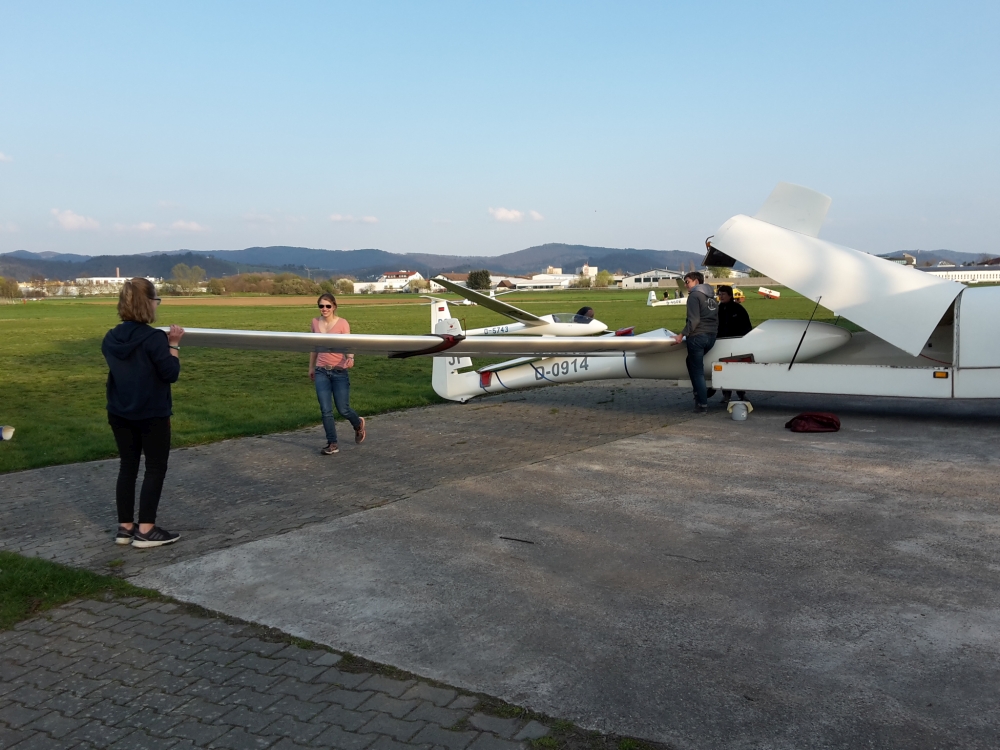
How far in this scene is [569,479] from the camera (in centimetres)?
729

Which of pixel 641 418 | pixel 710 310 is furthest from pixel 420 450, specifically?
pixel 710 310

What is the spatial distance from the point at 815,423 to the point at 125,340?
7576 millimetres

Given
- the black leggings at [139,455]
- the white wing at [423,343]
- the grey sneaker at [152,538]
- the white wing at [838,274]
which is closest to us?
the black leggings at [139,455]

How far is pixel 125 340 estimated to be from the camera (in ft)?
17.3

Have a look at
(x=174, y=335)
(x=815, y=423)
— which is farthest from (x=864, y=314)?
(x=174, y=335)

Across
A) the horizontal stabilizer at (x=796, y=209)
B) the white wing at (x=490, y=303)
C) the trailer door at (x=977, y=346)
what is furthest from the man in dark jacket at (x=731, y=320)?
the white wing at (x=490, y=303)

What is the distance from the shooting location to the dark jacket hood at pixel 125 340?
17.3ft

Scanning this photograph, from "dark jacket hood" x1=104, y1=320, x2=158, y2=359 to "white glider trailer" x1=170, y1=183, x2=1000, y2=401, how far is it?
2.01 metres

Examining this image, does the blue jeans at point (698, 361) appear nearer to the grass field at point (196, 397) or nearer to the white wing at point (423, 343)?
the white wing at point (423, 343)

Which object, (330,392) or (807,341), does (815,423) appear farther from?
(330,392)

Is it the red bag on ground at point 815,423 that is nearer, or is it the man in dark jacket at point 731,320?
the red bag on ground at point 815,423

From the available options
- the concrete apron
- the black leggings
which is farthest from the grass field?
the concrete apron

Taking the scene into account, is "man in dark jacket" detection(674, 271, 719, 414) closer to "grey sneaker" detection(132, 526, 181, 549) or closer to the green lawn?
"grey sneaker" detection(132, 526, 181, 549)

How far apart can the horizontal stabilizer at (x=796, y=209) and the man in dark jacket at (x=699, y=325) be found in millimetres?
1463
